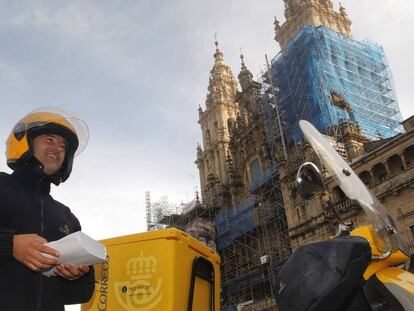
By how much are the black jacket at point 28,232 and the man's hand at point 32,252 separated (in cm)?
5

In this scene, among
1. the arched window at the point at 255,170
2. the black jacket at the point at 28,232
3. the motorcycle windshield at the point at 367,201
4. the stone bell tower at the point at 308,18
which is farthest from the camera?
the arched window at the point at 255,170

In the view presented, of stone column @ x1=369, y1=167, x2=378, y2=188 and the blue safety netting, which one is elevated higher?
the blue safety netting

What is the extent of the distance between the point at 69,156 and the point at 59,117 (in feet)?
0.98

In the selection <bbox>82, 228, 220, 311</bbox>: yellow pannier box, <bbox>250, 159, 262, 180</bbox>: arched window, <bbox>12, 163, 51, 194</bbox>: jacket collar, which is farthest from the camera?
<bbox>250, 159, 262, 180</bbox>: arched window

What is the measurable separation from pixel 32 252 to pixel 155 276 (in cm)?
189

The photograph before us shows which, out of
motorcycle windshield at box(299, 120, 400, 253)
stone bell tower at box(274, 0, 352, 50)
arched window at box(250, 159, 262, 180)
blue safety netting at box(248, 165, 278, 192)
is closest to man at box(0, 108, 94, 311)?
motorcycle windshield at box(299, 120, 400, 253)

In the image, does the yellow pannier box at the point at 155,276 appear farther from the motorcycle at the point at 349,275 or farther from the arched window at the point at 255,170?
the arched window at the point at 255,170

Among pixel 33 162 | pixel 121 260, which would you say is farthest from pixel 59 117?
pixel 121 260

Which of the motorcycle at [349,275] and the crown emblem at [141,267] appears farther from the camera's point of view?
the crown emblem at [141,267]

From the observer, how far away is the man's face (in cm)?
282

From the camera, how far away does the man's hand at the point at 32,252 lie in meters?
2.23

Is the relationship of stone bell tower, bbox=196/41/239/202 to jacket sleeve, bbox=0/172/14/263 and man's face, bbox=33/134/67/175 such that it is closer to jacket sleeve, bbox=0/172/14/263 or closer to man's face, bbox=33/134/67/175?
man's face, bbox=33/134/67/175

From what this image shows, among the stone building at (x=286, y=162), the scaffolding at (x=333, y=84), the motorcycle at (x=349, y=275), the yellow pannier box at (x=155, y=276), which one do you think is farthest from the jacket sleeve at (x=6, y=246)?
the scaffolding at (x=333, y=84)

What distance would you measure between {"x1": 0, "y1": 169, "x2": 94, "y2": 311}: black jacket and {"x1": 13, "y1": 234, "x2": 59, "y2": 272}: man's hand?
0.17 feet
